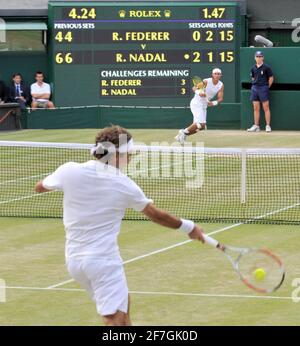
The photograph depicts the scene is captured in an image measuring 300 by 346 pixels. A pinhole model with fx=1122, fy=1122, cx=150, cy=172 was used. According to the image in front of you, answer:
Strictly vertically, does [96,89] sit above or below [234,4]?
below

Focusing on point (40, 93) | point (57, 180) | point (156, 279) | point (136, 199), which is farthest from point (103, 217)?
point (40, 93)

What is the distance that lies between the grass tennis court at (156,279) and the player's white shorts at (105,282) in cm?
208

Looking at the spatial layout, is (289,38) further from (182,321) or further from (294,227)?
(182,321)

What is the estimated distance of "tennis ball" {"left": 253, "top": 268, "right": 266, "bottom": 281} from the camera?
8.44m

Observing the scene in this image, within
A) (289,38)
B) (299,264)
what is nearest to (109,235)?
(299,264)

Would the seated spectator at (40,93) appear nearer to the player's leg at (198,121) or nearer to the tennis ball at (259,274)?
the player's leg at (198,121)

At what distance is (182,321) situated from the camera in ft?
34.1

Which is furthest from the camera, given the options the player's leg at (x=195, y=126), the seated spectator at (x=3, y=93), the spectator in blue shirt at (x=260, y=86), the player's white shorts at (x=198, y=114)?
the seated spectator at (x=3, y=93)

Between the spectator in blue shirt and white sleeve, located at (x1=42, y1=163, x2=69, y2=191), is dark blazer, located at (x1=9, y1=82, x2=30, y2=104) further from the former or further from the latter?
white sleeve, located at (x1=42, y1=163, x2=69, y2=191)

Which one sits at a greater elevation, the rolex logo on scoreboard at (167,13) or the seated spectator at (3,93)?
the rolex logo on scoreboard at (167,13)

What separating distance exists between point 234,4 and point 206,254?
653 inches

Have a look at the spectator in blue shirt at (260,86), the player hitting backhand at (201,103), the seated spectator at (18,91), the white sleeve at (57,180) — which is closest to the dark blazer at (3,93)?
the seated spectator at (18,91)

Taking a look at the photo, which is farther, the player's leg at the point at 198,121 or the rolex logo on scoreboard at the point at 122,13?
the rolex logo on scoreboard at the point at 122,13

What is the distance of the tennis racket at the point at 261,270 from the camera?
8383 millimetres
